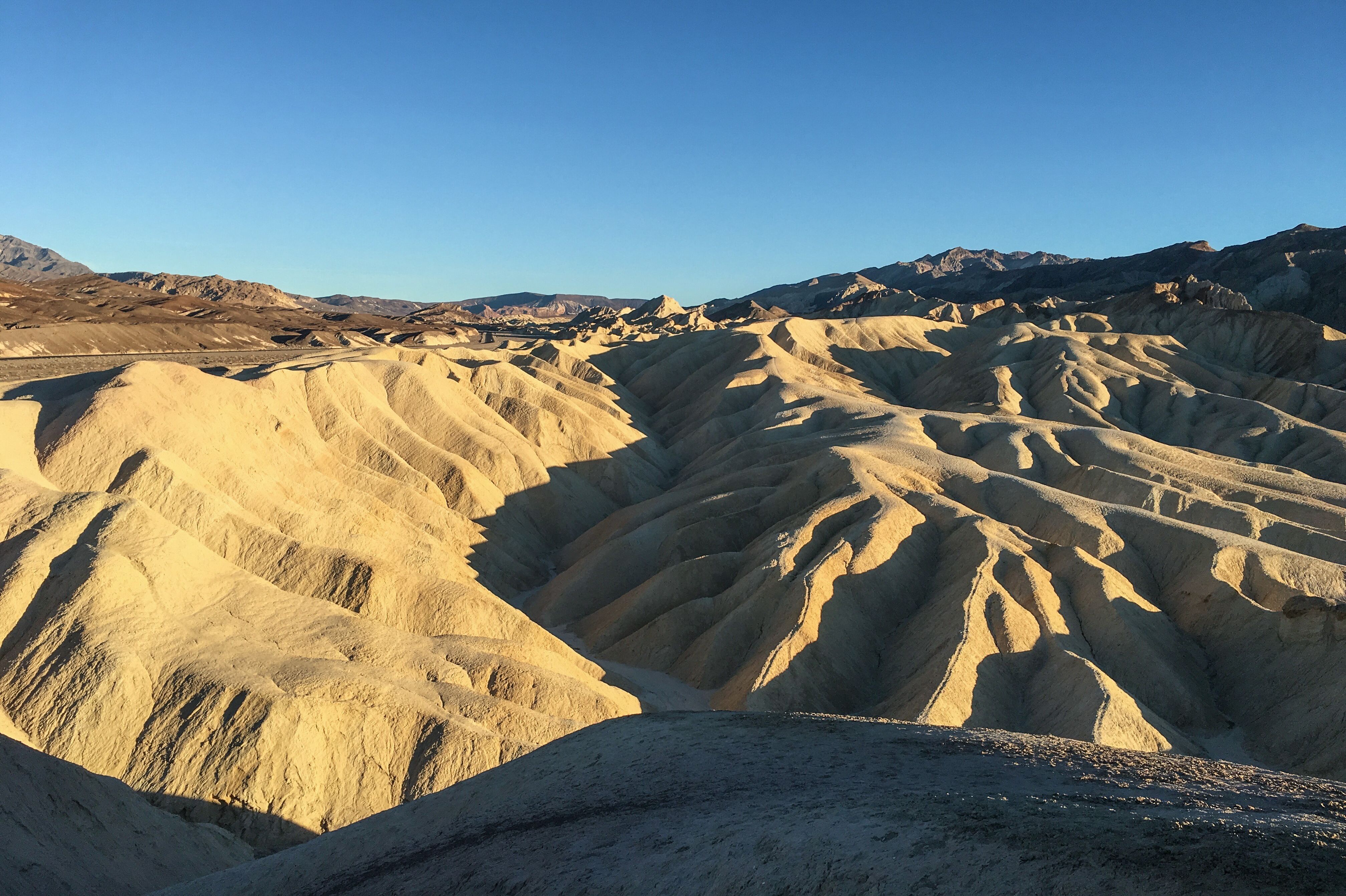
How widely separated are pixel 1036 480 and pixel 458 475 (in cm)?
3110

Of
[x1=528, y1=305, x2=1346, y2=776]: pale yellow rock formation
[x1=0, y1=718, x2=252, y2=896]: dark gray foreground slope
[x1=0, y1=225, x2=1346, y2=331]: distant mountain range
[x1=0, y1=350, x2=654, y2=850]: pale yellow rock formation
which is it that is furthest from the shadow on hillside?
[x1=0, y1=225, x2=1346, y2=331]: distant mountain range

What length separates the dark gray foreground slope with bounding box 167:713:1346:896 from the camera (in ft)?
24.7

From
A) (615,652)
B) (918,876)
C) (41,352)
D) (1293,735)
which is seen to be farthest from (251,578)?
(41,352)

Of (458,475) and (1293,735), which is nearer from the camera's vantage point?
(1293,735)

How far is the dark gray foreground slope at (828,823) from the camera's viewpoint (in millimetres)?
7543

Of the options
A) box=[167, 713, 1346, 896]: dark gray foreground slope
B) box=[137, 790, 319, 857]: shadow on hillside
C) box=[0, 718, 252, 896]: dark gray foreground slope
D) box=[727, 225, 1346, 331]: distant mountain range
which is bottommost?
box=[137, 790, 319, 857]: shadow on hillside

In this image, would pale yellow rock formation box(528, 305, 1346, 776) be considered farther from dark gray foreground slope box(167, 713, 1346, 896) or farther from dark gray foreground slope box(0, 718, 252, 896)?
dark gray foreground slope box(0, 718, 252, 896)

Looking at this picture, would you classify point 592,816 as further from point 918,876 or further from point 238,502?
point 238,502

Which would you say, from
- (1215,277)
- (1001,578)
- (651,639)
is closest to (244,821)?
(651,639)

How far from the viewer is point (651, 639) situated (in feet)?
111

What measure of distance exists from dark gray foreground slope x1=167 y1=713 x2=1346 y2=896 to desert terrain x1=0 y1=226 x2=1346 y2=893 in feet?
0.21

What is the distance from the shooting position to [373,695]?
20375 millimetres

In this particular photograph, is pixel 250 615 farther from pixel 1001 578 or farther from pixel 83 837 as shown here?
pixel 1001 578

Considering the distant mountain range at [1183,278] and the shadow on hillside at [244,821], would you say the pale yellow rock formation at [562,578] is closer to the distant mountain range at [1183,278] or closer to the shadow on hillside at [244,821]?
the shadow on hillside at [244,821]
